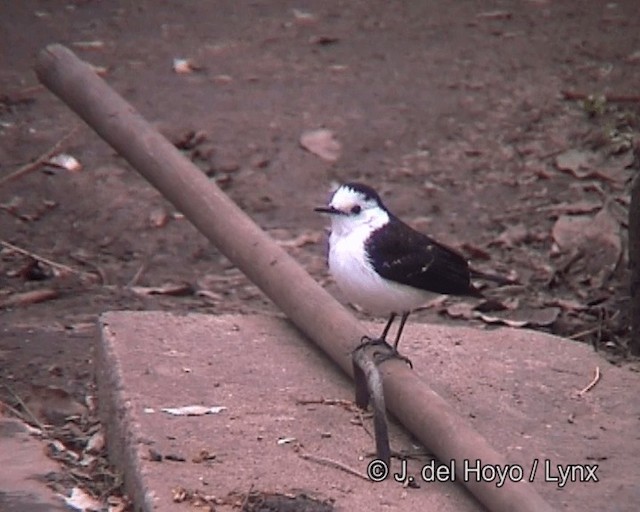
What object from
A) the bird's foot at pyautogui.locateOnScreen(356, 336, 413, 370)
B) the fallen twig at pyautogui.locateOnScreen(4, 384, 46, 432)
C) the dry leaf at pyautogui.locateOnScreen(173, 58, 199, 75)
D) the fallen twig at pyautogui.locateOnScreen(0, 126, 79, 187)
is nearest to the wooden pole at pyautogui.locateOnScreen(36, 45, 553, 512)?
the bird's foot at pyautogui.locateOnScreen(356, 336, 413, 370)

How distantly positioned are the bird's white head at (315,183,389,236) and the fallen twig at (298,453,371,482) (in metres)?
0.83

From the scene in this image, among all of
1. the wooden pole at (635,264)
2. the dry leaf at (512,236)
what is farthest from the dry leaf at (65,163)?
the wooden pole at (635,264)

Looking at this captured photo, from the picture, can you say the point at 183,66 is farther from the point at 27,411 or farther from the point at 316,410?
the point at 316,410

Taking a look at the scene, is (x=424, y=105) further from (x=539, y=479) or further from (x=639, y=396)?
(x=539, y=479)

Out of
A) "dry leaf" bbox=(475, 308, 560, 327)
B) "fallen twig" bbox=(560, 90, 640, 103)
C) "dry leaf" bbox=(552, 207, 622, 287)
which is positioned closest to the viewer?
"dry leaf" bbox=(475, 308, 560, 327)

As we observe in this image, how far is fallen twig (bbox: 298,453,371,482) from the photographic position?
14.4ft

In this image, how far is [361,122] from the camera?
802 centimetres

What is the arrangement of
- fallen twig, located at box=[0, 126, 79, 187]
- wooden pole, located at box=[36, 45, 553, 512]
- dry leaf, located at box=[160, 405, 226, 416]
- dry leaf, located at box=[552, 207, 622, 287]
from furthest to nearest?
fallen twig, located at box=[0, 126, 79, 187] → dry leaf, located at box=[552, 207, 622, 287] → dry leaf, located at box=[160, 405, 226, 416] → wooden pole, located at box=[36, 45, 553, 512]

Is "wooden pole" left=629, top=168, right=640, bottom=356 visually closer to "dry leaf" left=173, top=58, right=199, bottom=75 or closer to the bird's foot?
the bird's foot

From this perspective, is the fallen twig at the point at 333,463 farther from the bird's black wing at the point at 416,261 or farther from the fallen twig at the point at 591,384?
the fallen twig at the point at 591,384

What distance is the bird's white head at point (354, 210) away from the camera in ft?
16.2

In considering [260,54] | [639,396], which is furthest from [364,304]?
[260,54]

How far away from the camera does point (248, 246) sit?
527 cm

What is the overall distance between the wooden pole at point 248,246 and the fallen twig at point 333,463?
22 cm
